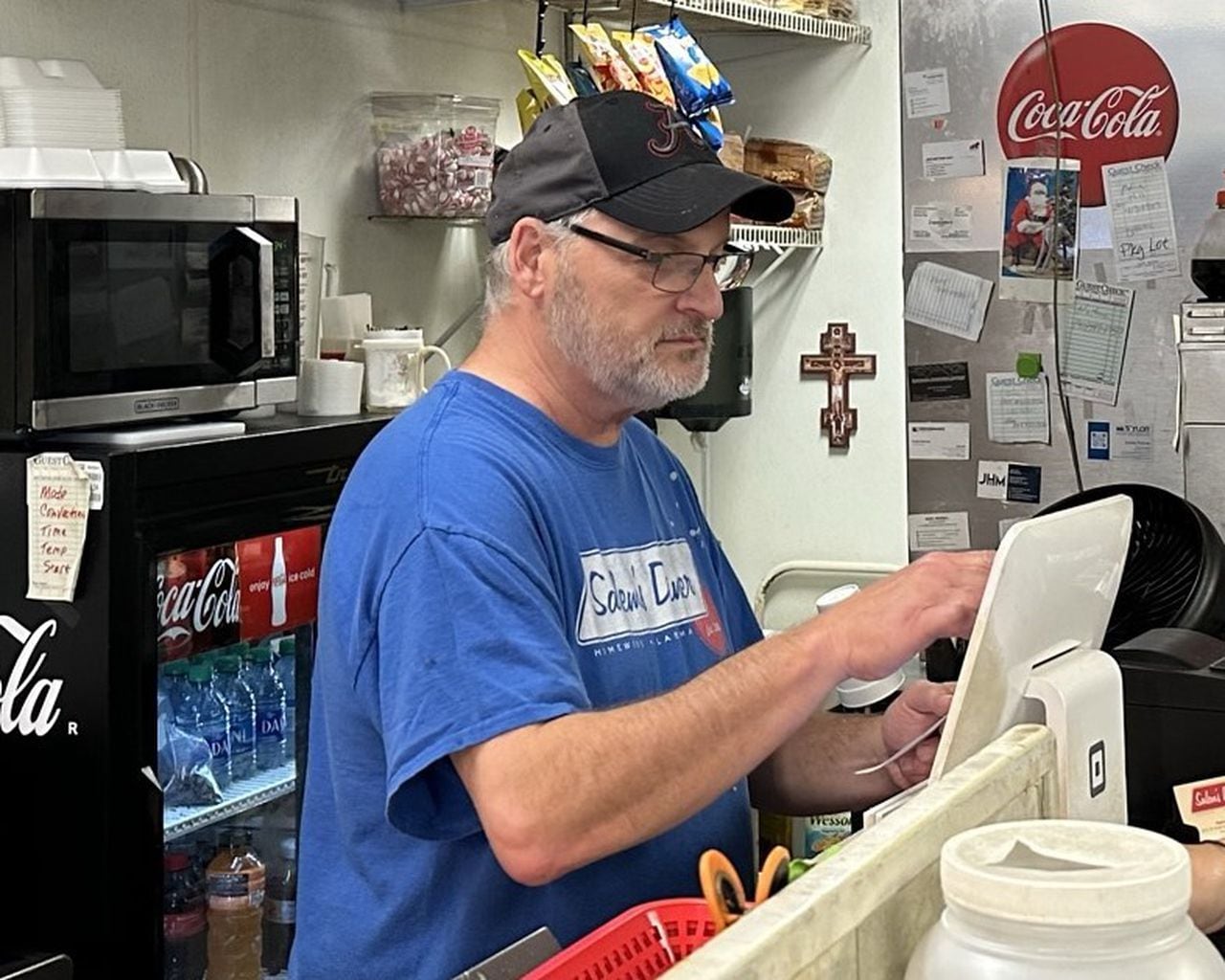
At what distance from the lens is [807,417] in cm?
410

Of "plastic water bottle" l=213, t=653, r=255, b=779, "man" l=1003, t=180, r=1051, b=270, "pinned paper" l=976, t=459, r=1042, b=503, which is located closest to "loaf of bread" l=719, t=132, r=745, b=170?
"man" l=1003, t=180, r=1051, b=270

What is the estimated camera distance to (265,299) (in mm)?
2430

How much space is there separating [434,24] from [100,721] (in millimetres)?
1734

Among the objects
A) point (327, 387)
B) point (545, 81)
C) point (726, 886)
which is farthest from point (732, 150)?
point (726, 886)

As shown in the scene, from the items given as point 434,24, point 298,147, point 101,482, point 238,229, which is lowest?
point 101,482

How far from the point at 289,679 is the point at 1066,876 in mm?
2054

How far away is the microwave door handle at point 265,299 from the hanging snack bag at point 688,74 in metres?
1.03

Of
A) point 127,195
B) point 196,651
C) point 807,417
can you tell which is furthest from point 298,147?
point 807,417

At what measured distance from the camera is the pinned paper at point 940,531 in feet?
12.9

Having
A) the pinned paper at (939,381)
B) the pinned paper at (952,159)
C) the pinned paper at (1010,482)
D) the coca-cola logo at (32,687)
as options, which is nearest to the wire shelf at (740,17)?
the pinned paper at (952,159)

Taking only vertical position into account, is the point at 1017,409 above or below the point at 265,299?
below

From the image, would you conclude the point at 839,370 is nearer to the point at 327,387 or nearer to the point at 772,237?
the point at 772,237

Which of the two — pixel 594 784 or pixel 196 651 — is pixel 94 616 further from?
pixel 594 784

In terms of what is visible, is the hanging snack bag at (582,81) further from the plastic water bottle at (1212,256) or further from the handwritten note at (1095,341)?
the handwritten note at (1095,341)
